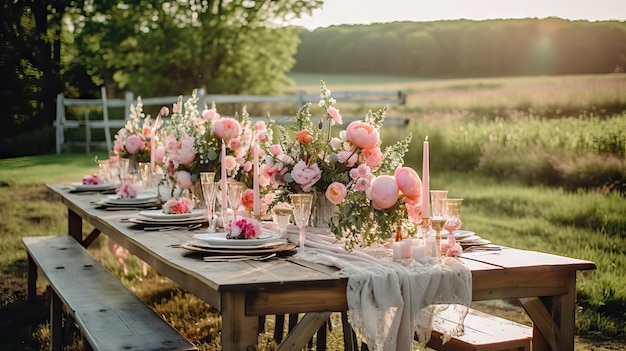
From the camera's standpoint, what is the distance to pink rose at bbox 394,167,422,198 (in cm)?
296

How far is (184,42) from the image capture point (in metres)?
21.7

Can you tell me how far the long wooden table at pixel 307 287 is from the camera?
8.64ft

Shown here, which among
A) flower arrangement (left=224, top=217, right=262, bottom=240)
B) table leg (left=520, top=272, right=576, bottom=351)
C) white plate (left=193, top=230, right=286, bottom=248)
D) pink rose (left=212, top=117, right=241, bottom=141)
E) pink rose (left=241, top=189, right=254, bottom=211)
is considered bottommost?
table leg (left=520, top=272, right=576, bottom=351)

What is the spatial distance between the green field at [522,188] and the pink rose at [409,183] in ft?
7.22

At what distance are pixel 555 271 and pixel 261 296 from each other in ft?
3.67

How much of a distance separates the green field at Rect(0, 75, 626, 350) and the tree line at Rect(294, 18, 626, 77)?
0.46m

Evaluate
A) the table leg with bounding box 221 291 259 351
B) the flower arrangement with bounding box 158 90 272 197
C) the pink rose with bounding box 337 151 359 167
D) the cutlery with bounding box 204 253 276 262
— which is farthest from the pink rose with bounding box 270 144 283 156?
the table leg with bounding box 221 291 259 351

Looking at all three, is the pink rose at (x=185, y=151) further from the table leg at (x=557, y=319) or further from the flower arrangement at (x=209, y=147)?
the table leg at (x=557, y=319)

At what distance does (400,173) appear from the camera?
118 inches

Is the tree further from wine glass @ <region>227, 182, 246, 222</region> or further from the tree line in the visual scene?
wine glass @ <region>227, 182, 246, 222</region>

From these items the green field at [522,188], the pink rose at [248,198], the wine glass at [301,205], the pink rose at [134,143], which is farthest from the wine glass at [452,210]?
the pink rose at [134,143]

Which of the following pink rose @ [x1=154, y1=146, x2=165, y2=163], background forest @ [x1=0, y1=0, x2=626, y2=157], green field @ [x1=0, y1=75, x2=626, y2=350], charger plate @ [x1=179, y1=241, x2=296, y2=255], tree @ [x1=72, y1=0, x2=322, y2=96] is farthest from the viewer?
tree @ [x1=72, y1=0, x2=322, y2=96]

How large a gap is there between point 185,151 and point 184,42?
702 inches

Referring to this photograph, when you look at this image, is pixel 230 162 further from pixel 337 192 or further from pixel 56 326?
pixel 56 326
